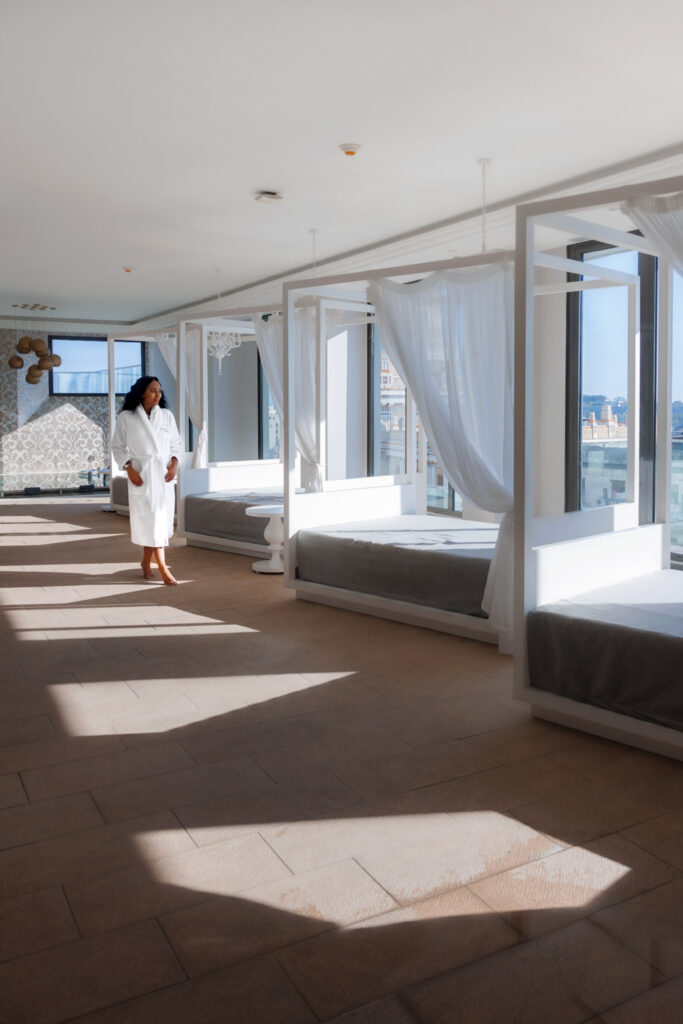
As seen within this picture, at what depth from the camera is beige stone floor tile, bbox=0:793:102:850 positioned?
2.50 meters

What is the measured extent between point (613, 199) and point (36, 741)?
2829 millimetres

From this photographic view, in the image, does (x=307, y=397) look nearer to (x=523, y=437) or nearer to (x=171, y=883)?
(x=523, y=437)

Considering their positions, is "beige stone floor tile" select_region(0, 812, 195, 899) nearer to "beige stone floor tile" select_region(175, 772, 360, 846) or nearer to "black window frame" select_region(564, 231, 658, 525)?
"beige stone floor tile" select_region(175, 772, 360, 846)

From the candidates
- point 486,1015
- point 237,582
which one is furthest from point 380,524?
point 486,1015

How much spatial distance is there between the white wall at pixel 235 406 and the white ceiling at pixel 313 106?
500 cm

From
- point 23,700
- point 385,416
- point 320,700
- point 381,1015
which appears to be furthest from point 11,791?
point 385,416

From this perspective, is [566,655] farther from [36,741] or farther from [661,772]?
[36,741]

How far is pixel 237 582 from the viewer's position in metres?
6.16

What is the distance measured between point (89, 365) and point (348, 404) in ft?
17.7

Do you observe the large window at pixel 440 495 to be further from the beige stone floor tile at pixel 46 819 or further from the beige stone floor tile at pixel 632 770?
the beige stone floor tile at pixel 46 819

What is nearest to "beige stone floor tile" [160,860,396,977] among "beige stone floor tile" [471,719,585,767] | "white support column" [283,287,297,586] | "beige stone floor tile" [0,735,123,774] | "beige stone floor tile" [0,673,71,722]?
"beige stone floor tile" [471,719,585,767]

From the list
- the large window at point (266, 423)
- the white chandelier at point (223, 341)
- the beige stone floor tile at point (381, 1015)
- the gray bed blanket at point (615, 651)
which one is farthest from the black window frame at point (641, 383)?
the large window at point (266, 423)

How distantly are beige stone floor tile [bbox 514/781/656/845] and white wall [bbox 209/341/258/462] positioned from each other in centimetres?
925

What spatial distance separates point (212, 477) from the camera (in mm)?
8219
